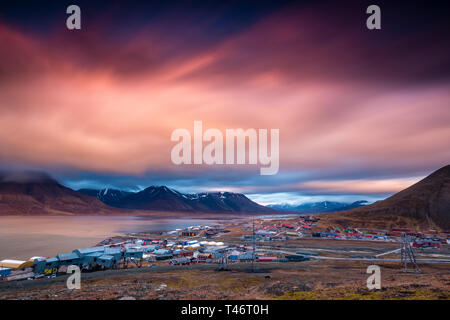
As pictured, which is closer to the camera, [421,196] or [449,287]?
[449,287]
